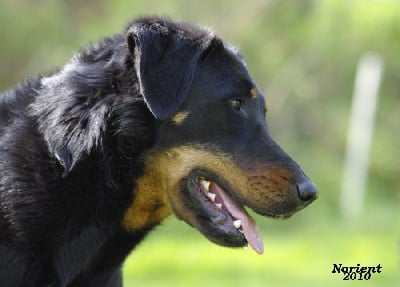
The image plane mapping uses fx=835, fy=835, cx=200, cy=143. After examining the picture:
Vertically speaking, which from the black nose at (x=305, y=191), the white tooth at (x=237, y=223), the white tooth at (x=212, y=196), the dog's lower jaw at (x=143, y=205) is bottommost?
the dog's lower jaw at (x=143, y=205)

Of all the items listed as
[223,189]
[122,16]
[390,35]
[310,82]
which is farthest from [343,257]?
[390,35]

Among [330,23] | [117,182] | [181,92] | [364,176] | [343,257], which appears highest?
[330,23]

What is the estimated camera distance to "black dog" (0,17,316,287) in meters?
3.75

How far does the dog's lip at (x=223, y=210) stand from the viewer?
3914 mm

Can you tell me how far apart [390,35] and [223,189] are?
1499 cm

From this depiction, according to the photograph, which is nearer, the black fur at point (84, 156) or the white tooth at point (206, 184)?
the black fur at point (84, 156)

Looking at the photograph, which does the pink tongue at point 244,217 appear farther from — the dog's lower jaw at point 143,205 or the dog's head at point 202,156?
the dog's lower jaw at point 143,205

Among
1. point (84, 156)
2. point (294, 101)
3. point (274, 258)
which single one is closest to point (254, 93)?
Result: point (84, 156)

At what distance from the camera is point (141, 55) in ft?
12.4

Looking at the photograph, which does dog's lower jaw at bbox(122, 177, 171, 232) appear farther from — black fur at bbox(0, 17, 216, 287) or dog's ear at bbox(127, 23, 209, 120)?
dog's ear at bbox(127, 23, 209, 120)

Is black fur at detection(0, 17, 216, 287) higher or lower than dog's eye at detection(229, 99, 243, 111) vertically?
lower

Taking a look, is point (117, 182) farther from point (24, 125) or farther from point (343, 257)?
point (343, 257)

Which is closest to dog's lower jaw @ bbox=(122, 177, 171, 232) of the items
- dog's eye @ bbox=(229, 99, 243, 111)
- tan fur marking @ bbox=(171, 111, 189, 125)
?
tan fur marking @ bbox=(171, 111, 189, 125)

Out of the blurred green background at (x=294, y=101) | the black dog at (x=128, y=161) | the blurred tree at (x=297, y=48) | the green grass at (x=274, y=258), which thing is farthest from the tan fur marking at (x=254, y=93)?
the blurred tree at (x=297, y=48)
